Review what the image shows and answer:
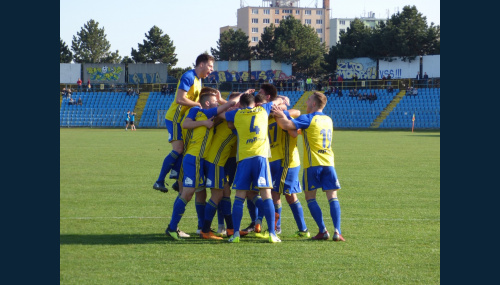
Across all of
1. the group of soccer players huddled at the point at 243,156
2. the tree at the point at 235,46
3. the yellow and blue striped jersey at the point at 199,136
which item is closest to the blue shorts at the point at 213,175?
the group of soccer players huddled at the point at 243,156

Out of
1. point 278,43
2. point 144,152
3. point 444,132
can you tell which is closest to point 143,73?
point 278,43

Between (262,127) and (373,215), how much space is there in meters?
3.43

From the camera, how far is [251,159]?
8.25 meters

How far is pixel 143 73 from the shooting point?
76625 millimetres

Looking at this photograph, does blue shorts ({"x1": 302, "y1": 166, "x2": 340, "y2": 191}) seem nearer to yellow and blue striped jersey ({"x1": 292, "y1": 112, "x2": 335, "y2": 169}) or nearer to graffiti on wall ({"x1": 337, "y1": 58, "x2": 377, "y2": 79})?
yellow and blue striped jersey ({"x1": 292, "y1": 112, "x2": 335, "y2": 169})

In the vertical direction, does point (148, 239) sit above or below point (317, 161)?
below

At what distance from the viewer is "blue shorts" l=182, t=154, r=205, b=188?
8.52m

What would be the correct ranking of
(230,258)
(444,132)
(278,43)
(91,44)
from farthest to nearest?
(91,44), (278,43), (230,258), (444,132)

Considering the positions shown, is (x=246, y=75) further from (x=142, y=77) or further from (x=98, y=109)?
(x=98, y=109)

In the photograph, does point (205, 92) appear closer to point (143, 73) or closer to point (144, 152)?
point (144, 152)

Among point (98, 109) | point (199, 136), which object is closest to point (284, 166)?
point (199, 136)

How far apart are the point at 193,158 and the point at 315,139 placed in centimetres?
176

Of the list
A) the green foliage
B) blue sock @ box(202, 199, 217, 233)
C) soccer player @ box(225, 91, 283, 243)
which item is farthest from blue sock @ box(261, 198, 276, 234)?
the green foliage

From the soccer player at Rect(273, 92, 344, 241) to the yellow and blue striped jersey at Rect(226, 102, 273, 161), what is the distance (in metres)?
0.35
